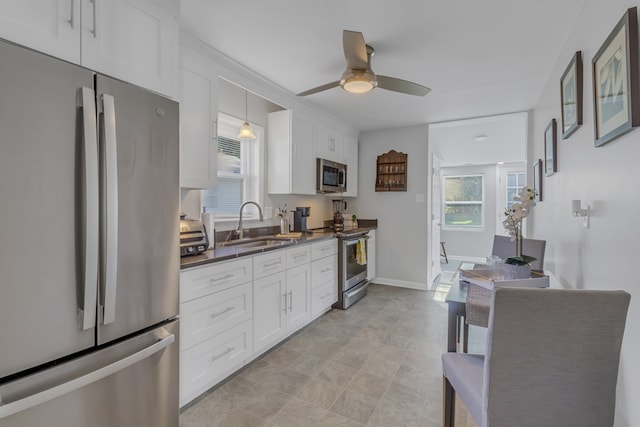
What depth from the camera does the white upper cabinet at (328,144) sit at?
3.78 meters

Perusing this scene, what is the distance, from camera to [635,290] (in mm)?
1047

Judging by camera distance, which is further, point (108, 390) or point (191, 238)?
point (191, 238)

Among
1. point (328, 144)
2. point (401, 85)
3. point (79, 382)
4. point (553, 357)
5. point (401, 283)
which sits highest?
point (401, 85)

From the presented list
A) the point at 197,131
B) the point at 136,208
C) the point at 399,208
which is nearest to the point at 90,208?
the point at 136,208

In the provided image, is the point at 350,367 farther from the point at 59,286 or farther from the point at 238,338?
the point at 59,286

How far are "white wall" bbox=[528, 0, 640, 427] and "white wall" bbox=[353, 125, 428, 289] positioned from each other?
2.07 meters

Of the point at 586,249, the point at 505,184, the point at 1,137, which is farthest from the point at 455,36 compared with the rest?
the point at 505,184

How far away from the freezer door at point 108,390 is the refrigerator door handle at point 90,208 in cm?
17

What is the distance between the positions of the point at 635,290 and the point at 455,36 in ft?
6.11

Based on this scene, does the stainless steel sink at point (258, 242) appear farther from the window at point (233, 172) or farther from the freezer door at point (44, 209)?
the freezer door at point (44, 209)

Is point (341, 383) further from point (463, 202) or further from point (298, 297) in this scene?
point (463, 202)

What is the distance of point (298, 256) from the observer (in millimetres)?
Result: 2852

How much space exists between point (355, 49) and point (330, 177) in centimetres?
211

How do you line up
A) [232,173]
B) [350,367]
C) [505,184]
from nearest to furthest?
[350,367] < [232,173] < [505,184]
